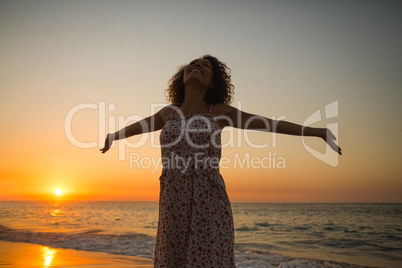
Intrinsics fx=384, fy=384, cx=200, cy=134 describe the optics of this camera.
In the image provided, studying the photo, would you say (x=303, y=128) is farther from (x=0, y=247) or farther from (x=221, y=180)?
(x=0, y=247)

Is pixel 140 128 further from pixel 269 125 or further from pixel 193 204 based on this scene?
pixel 269 125

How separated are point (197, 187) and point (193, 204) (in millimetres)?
108

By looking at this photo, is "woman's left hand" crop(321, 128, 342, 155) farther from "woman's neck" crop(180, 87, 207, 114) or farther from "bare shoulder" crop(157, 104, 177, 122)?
"bare shoulder" crop(157, 104, 177, 122)

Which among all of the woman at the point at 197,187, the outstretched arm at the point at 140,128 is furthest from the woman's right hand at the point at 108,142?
the woman at the point at 197,187

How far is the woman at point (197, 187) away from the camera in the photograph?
2.36 metres

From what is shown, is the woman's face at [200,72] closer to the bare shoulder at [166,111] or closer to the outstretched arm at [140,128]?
the bare shoulder at [166,111]

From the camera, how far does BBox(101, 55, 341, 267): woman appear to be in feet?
7.75

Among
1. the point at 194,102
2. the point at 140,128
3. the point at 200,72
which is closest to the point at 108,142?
the point at 140,128

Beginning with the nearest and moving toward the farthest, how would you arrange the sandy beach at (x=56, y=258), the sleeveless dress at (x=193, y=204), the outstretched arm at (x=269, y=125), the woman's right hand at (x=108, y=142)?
1. the sleeveless dress at (x=193, y=204)
2. the outstretched arm at (x=269, y=125)
3. the woman's right hand at (x=108, y=142)
4. the sandy beach at (x=56, y=258)

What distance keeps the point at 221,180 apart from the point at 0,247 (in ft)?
24.7

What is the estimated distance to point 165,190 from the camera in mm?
2480

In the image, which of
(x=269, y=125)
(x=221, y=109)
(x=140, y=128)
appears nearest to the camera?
(x=269, y=125)

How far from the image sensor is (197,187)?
242cm

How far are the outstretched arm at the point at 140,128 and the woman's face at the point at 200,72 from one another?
1.21 ft
